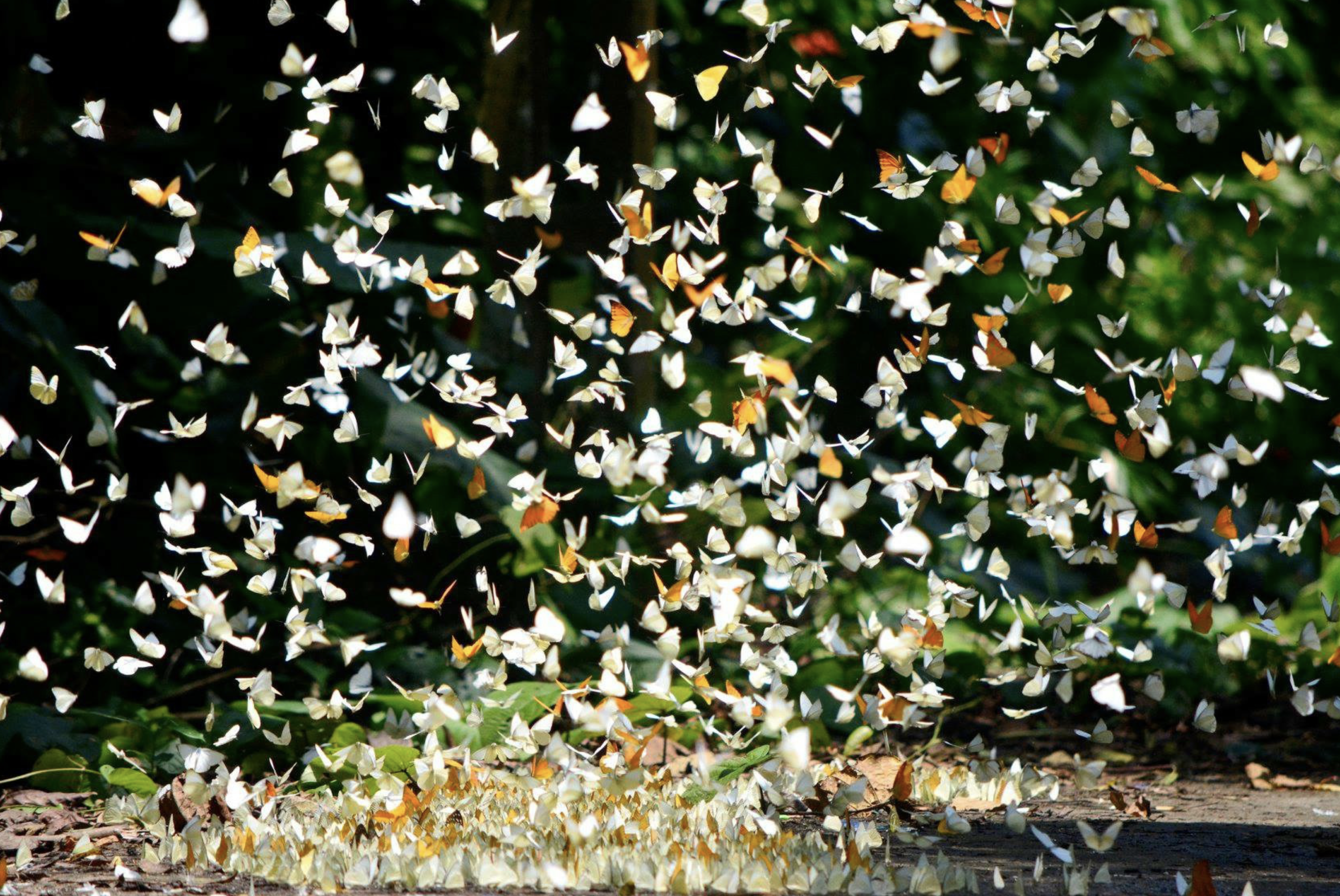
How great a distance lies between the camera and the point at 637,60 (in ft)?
12.1

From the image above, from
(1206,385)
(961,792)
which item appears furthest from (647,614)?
(1206,385)

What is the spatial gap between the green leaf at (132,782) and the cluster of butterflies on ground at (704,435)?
27 centimetres

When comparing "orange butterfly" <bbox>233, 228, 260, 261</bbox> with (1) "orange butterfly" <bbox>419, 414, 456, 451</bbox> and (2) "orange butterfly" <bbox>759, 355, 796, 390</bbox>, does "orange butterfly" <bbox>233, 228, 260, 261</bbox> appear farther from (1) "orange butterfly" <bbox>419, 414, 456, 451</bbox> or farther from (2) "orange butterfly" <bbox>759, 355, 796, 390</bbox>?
(2) "orange butterfly" <bbox>759, 355, 796, 390</bbox>

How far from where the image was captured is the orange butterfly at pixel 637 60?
3.68 meters

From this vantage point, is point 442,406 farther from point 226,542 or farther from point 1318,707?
point 1318,707

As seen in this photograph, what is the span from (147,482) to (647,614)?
179 cm

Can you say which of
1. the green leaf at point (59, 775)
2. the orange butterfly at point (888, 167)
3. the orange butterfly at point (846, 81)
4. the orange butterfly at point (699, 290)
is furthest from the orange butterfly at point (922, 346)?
the green leaf at point (59, 775)

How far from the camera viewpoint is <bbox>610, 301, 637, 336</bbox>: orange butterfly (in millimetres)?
3436

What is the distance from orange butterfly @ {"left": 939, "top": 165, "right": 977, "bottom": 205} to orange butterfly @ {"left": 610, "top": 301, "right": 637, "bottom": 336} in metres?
0.93

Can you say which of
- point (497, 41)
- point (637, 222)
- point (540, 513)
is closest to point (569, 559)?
point (540, 513)

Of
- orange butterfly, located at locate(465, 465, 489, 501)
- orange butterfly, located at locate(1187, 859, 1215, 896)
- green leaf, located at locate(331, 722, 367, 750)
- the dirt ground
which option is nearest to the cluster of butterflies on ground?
orange butterfly, located at locate(465, 465, 489, 501)

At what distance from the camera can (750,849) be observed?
6.99ft

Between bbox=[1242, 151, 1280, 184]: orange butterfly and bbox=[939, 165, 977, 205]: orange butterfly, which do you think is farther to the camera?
bbox=[939, 165, 977, 205]: orange butterfly

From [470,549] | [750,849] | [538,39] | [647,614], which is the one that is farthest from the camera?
[538,39]
